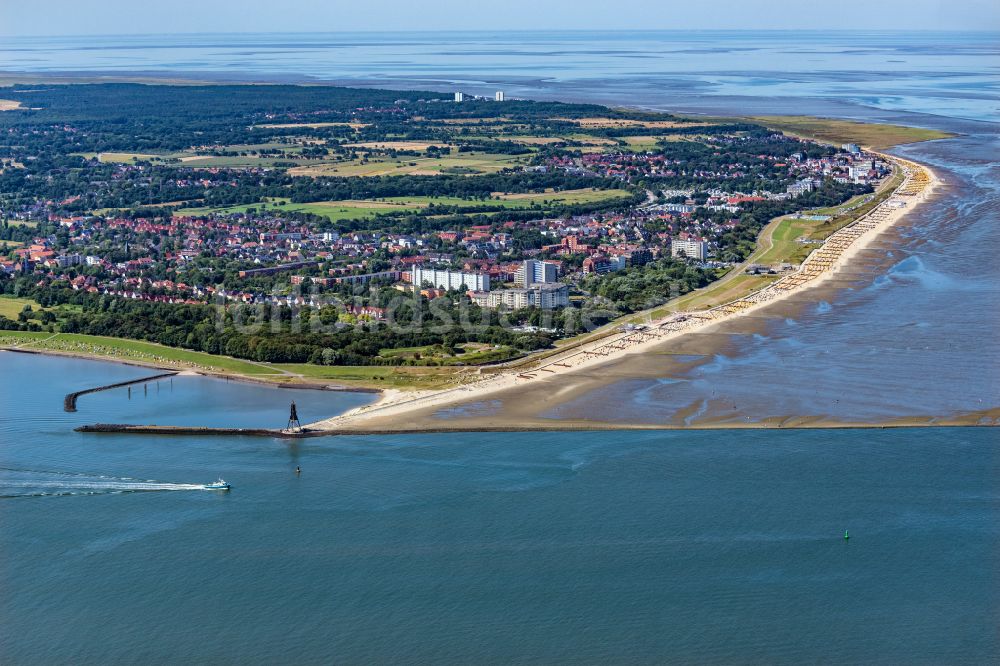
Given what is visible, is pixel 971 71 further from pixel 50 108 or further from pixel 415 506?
pixel 415 506

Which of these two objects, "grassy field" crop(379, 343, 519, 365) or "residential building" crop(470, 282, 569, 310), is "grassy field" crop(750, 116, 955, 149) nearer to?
"residential building" crop(470, 282, 569, 310)

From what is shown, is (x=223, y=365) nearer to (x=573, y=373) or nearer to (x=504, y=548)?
(x=573, y=373)

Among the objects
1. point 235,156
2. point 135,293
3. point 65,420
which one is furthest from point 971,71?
point 65,420

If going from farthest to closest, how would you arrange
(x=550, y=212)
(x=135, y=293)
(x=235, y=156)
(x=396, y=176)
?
(x=235, y=156), (x=396, y=176), (x=550, y=212), (x=135, y=293)

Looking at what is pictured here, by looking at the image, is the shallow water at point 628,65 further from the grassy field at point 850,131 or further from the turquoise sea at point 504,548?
the turquoise sea at point 504,548

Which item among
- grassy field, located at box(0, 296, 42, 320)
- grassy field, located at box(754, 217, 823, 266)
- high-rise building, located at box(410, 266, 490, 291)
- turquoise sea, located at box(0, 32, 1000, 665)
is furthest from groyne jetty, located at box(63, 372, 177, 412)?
grassy field, located at box(754, 217, 823, 266)

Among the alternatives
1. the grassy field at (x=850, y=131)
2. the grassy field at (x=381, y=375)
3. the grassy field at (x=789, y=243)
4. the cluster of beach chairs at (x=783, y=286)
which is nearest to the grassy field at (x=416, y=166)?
the grassy field at (x=850, y=131)
